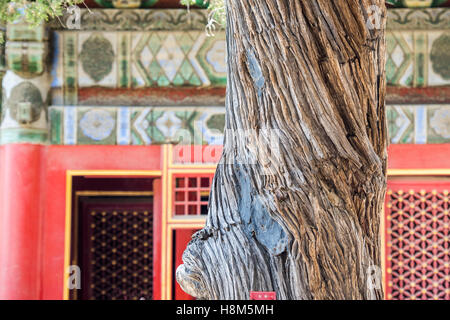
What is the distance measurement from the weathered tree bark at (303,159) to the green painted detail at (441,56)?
4.04 metres

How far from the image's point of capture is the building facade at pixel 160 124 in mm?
6461

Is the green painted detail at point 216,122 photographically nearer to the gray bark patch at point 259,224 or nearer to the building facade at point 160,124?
the building facade at point 160,124

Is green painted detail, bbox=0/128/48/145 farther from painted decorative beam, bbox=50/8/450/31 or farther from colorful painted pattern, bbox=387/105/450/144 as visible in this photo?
colorful painted pattern, bbox=387/105/450/144

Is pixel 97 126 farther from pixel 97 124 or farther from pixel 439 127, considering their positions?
pixel 439 127

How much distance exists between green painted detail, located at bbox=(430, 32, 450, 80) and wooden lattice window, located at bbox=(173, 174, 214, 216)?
7.49 ft

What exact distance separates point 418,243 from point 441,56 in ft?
5.68

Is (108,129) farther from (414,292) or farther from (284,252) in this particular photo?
(284,252)

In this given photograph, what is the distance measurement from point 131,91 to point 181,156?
0.77 m

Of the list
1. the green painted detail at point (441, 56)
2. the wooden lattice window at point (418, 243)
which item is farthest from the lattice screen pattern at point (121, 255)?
the green painted detail at point (441, 56)

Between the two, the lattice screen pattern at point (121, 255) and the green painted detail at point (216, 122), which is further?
the lattice screen pattern at point (121, 255)

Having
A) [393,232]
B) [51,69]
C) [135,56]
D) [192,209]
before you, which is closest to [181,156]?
[192,209]

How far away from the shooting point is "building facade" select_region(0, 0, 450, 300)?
254 inches

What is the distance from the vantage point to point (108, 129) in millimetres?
6562

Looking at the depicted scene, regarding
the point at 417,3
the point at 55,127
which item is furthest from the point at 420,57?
the point at 55,127
